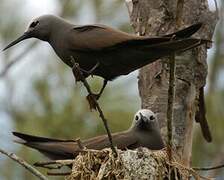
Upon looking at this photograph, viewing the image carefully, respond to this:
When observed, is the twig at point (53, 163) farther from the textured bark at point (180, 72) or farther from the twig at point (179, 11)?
the twig at point (179, 11)

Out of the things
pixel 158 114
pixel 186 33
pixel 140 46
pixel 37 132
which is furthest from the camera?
pixel 37 132

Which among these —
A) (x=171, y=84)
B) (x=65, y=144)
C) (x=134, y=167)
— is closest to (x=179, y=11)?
(x=171, y=84)

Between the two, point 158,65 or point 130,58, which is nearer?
point 130,58

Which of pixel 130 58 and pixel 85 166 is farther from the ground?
pixel 130 58

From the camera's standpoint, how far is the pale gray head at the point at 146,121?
5.66 metres

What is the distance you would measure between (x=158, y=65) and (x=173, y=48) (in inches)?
40.6

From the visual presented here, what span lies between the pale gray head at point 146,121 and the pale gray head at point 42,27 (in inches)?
33.9

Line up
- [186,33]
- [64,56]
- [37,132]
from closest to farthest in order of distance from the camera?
[186,33] → [64,56] → [37,132]

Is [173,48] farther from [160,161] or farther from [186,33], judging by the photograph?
[160,161]

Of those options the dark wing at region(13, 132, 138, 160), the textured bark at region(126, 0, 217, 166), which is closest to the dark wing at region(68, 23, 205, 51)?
the textured bark at region(126, 0, 217, 166)

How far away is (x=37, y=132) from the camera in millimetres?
7785

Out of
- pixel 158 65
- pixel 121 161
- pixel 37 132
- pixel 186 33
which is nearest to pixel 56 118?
pixel 37 132

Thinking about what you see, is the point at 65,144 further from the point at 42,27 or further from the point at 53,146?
the point at 42,27

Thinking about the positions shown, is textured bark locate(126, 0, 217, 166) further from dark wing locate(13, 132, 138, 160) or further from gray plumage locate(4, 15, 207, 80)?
gray plumage locate(4, 15, 207, 80)
